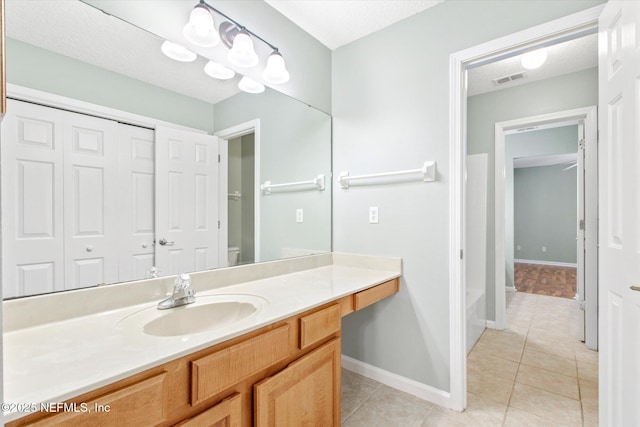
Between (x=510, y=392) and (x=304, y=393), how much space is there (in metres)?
1.48

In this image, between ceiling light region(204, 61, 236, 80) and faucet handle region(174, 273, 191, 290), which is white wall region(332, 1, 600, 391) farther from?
faucet handle region(174, 273, 191, 290)

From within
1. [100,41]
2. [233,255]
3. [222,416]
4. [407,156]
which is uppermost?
[100,41]

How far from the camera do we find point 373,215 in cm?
208

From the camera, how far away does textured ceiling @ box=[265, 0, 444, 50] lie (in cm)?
181

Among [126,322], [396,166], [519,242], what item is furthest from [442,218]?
[519,242]

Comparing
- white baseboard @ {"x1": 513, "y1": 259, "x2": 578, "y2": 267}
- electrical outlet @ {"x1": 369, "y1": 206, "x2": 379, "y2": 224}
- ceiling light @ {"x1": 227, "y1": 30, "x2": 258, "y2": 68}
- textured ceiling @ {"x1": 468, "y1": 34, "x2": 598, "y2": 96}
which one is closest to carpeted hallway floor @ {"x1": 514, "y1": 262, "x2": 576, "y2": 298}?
white baseboard @ {"x1": 513, "y1": 259, "x2": 578, "y2": 267}

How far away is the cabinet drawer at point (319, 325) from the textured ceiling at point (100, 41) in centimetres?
120

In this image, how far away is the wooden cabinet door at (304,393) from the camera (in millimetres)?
1083

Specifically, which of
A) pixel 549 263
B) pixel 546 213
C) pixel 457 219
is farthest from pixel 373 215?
pixel 549 263

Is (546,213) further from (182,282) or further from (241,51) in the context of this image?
(182,282)

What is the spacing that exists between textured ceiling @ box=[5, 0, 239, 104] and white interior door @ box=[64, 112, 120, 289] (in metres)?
0.25

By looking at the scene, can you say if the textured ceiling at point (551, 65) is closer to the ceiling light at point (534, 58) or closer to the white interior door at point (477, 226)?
the ceiling light at point (534, 58)

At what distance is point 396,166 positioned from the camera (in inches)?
77.9
